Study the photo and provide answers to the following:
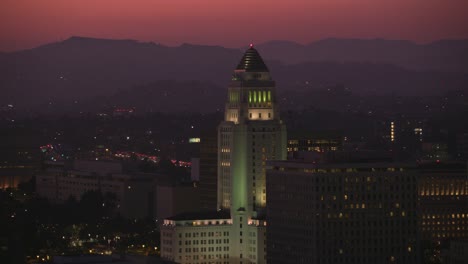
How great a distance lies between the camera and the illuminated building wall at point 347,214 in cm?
11362

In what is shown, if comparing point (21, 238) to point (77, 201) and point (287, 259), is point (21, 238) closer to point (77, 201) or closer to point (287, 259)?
point (287, 259)

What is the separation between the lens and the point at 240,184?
12506 cm

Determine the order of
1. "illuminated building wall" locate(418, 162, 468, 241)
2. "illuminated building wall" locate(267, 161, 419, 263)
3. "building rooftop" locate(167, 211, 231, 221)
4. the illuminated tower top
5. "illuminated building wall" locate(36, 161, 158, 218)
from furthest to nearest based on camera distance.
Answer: "illuminated building wall" locate(36, 161, 158, 218) → "illuminated building wall" locate(418, 162, 468, 241) → the illuminated tower top → "building rooftop" locate(167, 211, 231, 221) → "illuminated building wall" locate(267, 161, 419, 263)

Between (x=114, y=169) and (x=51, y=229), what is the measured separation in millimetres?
32001

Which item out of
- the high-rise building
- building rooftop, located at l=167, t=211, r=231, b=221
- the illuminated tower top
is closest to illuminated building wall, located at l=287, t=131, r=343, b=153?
the illuminated tower top

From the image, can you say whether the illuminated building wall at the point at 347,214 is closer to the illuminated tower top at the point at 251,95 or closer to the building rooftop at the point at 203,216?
the building rooftop at the point at 203,216

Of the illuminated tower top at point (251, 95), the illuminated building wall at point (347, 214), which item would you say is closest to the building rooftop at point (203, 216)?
the illuminated tower top at point (251, 95)

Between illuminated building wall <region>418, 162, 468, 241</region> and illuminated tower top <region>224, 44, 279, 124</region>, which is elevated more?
illuminated tower top <region>224, 44, 279, 124</region>

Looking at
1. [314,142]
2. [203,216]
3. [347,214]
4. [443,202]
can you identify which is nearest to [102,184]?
[314,142]

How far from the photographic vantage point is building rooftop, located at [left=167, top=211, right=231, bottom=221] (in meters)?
123

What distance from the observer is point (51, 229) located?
14050 centimetres

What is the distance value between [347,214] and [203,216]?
1296 centimetres

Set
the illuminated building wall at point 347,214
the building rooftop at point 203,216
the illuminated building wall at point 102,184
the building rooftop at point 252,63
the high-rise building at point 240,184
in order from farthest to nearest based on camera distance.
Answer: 1. the illuminated building wall at point 102,184
2. the building rooftop at point 252,63
3. the building rooftop at point 203,216
4. the high-rise building at point 240,184
5. the illuminated building wall at point 347,214

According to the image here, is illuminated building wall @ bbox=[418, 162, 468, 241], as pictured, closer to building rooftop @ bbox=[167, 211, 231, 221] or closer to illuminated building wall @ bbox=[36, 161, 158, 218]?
building rooftop @ bbox=[167, 211, 231, 221]
